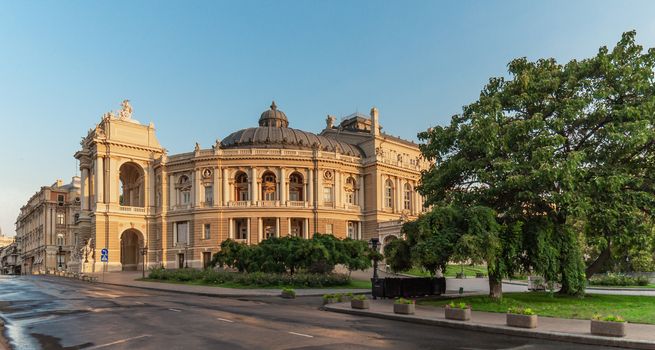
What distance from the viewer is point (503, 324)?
59.5 ft

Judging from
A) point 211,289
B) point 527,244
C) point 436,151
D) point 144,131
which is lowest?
point 211,289

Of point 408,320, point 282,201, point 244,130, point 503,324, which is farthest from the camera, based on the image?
point 244,130

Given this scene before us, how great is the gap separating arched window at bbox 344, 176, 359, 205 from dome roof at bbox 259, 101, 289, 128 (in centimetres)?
1648

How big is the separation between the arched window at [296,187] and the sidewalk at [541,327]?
51851mm

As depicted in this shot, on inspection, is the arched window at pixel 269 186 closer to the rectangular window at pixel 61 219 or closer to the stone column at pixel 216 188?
Result: the stone column at pixel 216 188

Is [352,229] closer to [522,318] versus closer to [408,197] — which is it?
[408,197]

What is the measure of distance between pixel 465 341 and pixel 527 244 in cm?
1131

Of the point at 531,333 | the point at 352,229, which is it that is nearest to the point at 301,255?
the point at 531,333

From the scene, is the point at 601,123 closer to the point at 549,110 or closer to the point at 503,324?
the point at 549,110

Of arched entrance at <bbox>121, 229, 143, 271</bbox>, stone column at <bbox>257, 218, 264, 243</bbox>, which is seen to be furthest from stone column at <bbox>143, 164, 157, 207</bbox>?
stone column at <bbox>257, 218, 264, 243</bbox>

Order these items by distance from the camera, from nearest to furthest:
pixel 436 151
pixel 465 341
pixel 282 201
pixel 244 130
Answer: pixel 465 341
pixel 436 151
pixel 282 201
pixel 244 130

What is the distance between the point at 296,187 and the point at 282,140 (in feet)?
24.7

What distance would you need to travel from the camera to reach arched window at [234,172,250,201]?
73688 millimetres

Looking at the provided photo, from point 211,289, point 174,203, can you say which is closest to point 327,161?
point 174,203
